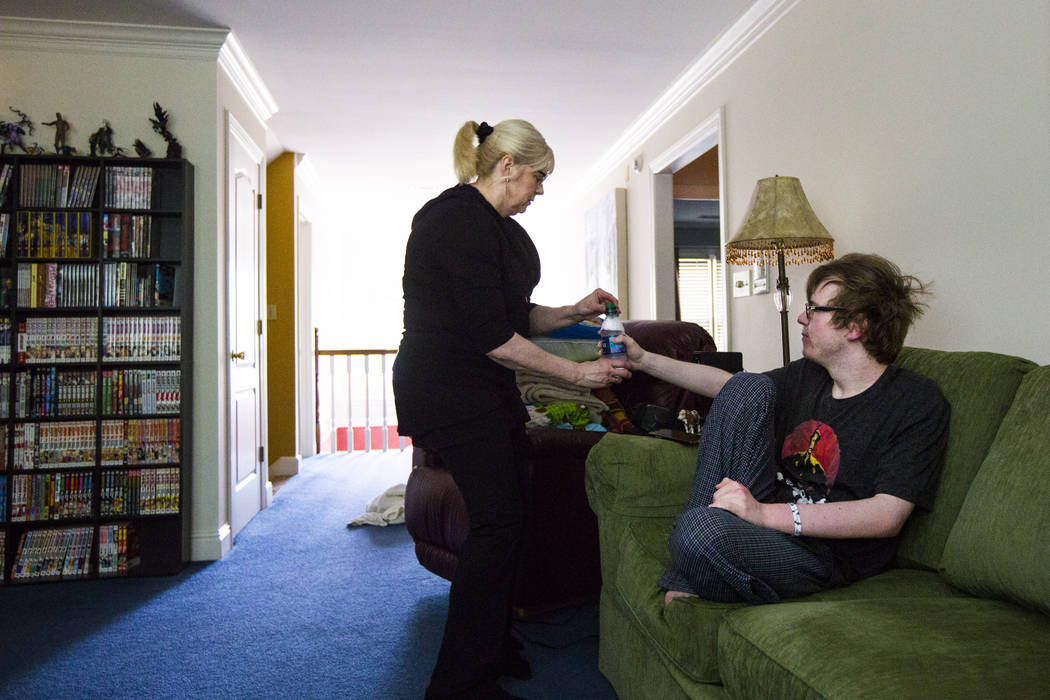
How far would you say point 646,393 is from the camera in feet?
8.64

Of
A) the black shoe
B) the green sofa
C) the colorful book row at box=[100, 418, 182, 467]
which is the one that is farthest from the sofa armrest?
the colorful book row at box=[100, 418, 182, 467]

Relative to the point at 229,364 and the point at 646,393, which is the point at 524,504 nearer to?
the point at 646,393

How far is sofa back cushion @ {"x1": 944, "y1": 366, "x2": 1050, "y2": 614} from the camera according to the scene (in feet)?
3.53

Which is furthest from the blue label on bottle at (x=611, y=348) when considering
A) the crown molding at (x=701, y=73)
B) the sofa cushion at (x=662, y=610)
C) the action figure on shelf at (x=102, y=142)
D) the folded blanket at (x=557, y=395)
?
the action figure on shelf at (x=102, y=142)

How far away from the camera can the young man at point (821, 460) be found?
47.1 inches

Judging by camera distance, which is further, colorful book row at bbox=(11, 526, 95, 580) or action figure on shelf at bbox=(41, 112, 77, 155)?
action figure on shelf at bbox=(41, 112, 77, 155)

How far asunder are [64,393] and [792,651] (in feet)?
9.92

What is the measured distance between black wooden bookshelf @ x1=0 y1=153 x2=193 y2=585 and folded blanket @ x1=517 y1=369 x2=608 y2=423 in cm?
157

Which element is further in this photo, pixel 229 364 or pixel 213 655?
pixel 229 364

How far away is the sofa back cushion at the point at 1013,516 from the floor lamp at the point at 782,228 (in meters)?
1.23

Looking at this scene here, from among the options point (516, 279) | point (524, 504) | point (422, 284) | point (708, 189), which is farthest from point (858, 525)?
point (708, 189)

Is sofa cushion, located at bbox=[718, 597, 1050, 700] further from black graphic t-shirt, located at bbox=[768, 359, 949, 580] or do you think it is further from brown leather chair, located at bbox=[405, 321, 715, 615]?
brown leather chair, located at bbox=[405, 321, 715, 615]

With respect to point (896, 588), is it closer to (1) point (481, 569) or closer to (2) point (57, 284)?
(1) point (481, 569)

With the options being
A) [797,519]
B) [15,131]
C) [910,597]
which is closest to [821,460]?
[797,519]
